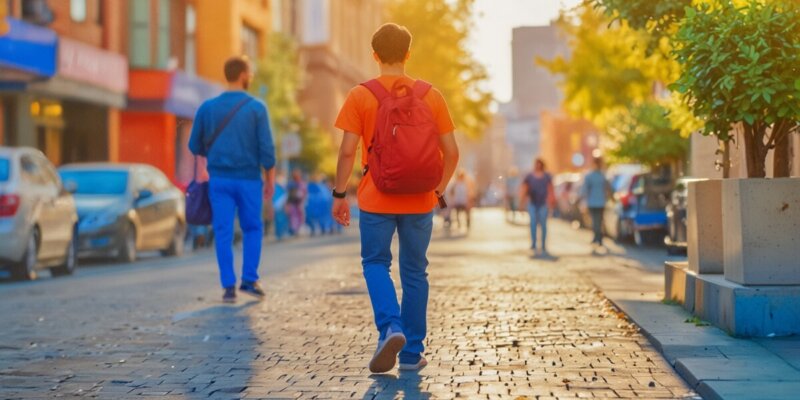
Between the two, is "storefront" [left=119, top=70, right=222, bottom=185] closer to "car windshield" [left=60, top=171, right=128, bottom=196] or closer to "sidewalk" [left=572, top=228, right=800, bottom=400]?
"car windshield" [left=60, top=171, right=128, bottom=196]

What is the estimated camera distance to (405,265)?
7.43m

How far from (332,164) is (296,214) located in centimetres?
1864

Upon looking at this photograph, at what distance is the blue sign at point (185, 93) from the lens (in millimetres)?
36281

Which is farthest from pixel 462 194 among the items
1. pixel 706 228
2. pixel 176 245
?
pixel 706 228

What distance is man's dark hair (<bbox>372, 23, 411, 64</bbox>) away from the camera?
24.2 ft

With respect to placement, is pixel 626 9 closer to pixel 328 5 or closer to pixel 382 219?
pixel 382 219

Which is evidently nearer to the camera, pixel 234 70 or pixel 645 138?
pixel 234 70

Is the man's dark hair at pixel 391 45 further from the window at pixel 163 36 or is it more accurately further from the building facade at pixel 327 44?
the building facade at pixel 327 44

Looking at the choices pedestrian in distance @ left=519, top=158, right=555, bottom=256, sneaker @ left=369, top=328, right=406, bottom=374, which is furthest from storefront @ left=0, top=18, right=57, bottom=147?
sneaker @ left=369, top=328, right=406, bottom=374

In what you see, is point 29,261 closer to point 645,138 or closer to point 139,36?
point 645,138

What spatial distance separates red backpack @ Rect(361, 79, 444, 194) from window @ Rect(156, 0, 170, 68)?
29.8m

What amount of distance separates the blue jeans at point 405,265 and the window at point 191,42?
34.4m

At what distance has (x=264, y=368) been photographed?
743 cm

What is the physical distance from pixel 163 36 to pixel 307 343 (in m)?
29.3
